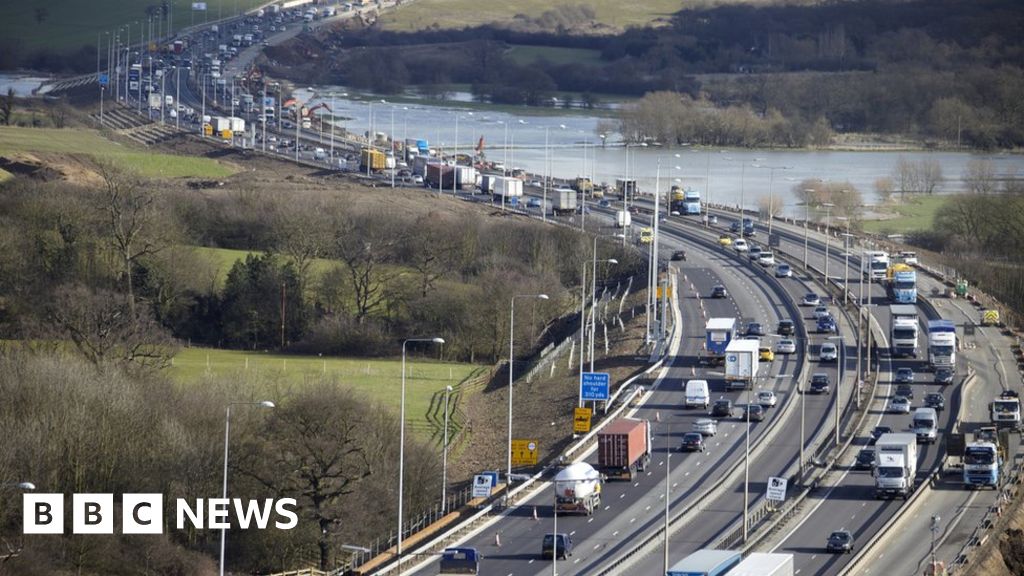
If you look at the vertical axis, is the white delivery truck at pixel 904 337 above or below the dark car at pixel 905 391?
above

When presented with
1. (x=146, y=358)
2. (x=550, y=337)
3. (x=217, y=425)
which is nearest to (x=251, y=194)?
(x=550, y=337)

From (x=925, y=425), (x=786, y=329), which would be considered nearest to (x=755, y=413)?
(x=925, y=425)

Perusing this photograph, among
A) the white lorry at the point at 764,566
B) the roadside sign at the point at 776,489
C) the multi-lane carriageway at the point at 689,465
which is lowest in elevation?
the multi-lane carriageway at the point at 689,465

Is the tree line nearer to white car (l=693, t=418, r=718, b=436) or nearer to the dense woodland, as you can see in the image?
the dense woodland

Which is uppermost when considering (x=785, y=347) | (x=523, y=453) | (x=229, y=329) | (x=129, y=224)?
(x=129, y=224)

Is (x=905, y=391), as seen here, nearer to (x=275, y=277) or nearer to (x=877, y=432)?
(x=877, y=432)

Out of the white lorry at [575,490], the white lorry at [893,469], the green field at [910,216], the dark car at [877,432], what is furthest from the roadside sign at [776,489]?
the green field at [910,216]

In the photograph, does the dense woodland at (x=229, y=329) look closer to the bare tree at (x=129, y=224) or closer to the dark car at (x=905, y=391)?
the bare tree at (x=129, y=224)

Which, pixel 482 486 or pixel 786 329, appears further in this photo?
pixel 786 329

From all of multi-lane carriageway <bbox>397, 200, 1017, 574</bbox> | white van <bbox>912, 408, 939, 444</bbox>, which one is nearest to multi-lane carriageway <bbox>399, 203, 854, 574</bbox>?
multi-lane carriageway <bbox>397, 200, 1017, 574</bbox>
